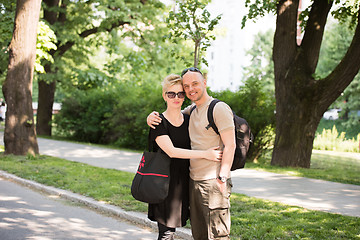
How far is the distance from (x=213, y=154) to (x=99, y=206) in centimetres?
431

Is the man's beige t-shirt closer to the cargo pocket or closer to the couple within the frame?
the couple

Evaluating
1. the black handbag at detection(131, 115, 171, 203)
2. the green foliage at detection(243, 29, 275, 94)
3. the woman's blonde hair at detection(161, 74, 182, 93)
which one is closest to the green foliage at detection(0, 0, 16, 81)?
the woman's blonde hair at detection(161, 74, 182, 93)

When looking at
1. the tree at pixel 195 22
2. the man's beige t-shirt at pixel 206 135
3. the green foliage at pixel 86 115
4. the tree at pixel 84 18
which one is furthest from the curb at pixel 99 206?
the tree at pixel 84 18

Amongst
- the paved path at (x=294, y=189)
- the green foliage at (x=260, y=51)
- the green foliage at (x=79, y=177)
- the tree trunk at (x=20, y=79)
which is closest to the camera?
the paved path at (x=294, y=189)

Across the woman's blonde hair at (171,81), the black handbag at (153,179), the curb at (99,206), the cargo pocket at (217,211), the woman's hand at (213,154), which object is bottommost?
the curb at (99,206)

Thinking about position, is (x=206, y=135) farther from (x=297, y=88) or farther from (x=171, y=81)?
(x=297, y=88)

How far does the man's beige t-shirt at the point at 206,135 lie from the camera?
3.23 meters

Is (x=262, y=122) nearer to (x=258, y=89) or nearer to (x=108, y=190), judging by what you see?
(x=258, y=89)

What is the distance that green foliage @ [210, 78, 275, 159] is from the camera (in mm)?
14391

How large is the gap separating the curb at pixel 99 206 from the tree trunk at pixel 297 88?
278 inches

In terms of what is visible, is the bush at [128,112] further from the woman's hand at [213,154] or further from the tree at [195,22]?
the woman's hand at [213,154]

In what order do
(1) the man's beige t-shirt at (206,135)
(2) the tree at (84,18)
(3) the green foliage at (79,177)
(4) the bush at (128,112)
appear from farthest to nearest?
(2) the tree at (84,18) → (4) the bush at (128,112) → (3) the green foliage at (79,177) → (1) the man's beige t-shirt at (206,135)

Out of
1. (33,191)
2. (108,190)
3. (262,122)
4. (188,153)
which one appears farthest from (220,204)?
(262,122)

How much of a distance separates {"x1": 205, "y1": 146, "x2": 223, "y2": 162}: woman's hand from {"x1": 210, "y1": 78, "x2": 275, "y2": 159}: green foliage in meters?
11.1
